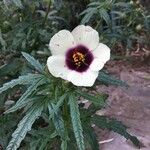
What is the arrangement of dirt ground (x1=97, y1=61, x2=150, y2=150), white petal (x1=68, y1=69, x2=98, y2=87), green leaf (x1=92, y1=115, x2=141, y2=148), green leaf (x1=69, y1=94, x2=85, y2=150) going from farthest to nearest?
1. dirt ground (x1=97, y1=61, x2=150, y2=150)
2. green leaf (x1=92, y1=115, x2=141, y2=148)
3. green leaf (x1=69, y1=94, x2=85, y2=150)
4. white petal (x1=68, y1=69, x2=98, y2=87)

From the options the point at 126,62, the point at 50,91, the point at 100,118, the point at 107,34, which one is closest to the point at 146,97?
the point at 126,62

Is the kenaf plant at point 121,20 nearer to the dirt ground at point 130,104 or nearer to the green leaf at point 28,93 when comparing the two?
the dirt ground at point 130,104

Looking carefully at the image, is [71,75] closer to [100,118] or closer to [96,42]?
[96,42]

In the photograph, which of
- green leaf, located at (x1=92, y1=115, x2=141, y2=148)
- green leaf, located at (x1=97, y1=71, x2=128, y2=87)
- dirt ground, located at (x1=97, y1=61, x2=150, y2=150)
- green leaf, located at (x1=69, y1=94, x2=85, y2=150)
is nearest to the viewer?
green leaf, located at (x1=69, y1=94, x2=85, y2=150)

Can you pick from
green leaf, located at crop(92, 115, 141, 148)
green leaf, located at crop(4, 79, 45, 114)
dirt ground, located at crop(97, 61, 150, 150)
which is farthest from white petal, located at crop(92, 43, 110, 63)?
dirt ground, located at crop(97, 61, 150, 150)

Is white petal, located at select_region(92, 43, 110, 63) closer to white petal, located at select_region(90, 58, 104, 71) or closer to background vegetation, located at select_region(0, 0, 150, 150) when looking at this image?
white petal, located at select_region(90, 58, 104, 71)

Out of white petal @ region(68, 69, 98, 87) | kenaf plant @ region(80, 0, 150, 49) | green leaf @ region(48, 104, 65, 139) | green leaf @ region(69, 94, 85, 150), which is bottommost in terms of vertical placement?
kenaf plant @ region(80, 0, 150, 49)

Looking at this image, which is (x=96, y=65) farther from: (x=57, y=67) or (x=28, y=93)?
(x=28, y=93)
